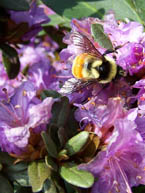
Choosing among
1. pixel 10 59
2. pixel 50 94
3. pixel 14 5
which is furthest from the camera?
Result: pixel 10 59

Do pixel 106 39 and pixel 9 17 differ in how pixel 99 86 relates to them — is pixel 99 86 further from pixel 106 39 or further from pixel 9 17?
pixel 9 17

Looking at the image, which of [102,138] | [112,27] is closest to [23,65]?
[112,27]

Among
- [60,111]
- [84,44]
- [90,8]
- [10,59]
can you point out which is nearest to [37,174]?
A: [60,111]

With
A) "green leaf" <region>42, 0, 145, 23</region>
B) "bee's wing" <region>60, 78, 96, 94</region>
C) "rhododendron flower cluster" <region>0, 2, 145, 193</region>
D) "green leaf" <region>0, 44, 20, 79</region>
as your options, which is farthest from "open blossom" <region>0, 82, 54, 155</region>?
"green leaf" <region>42, 0, 145, 23</region>

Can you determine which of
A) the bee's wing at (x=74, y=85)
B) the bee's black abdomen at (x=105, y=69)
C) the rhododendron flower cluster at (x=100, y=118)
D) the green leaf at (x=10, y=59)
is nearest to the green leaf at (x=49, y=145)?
the rhododendron flower cluster at (x=100, y=118)

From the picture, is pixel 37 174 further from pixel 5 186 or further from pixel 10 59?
pixel 10 59

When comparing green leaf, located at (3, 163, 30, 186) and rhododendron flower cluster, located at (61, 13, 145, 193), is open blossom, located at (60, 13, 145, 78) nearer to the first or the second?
rhododendron flower cluster, located at (61, 13, 145, 193)
